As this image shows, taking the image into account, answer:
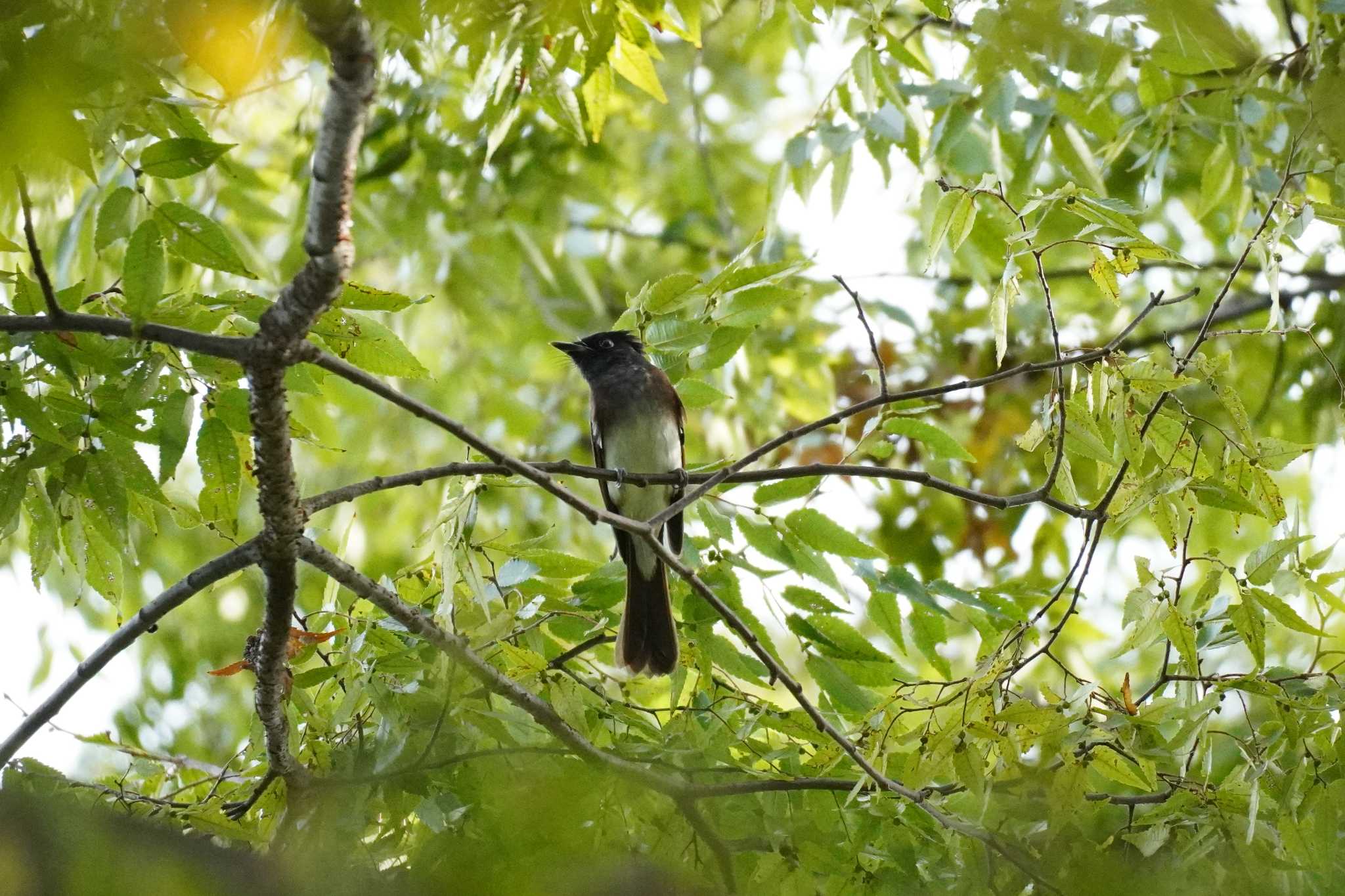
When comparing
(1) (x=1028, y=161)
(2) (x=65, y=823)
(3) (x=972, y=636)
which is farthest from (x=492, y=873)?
(3) (x=972, y=636)

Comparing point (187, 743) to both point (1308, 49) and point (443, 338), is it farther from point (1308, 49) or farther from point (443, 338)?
point (1308, 49)

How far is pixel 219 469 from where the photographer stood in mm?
2262

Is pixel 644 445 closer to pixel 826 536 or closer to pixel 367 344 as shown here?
pixel 826 536

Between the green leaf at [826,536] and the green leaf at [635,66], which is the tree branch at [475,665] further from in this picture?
the green leaf at [635,66]

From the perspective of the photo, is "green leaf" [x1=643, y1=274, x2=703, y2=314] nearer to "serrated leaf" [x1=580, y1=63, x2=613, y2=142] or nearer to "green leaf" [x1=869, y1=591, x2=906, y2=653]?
"serrated leaf" [x1=580, y1=63, x2=613, y2=142]

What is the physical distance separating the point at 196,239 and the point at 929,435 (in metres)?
1.59

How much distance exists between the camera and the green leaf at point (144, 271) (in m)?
1.76

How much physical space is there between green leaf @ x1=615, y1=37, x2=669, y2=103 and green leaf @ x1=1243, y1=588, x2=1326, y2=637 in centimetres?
180

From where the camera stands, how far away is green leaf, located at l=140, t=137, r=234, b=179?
75.2 inches

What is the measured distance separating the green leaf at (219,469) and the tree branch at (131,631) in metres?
0.16

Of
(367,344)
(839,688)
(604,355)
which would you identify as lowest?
(839,688)

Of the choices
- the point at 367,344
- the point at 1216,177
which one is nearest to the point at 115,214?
the point at 367,344

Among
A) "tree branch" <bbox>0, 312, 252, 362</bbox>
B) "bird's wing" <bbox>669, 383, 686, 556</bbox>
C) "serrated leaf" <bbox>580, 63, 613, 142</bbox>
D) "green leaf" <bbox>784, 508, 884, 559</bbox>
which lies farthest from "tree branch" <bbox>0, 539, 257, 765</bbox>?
"bird's wing" <bbox>669, 383, 686, 556</bbox>

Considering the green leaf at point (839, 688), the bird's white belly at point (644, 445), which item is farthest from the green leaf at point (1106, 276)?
the bird's white belly at point (644, 445)
